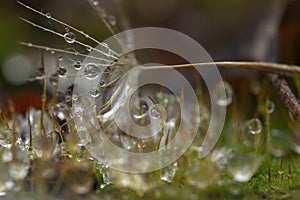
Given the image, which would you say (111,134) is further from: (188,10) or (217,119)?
(188,10)

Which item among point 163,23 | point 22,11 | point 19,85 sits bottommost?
point 19,85

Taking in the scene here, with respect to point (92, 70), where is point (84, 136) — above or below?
below

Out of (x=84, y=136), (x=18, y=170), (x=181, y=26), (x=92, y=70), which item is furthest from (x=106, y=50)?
(x=181, y=26)

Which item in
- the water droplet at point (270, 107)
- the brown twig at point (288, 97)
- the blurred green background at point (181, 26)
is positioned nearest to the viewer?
the brown twig at point (288, 97)

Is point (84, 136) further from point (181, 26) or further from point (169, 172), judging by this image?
point (181, 26)

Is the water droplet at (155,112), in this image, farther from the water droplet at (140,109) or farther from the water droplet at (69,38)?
the water droplet at (69,38)

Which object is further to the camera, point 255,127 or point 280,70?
point 255,127

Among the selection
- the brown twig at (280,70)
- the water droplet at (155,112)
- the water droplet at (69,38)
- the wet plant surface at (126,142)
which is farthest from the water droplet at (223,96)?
the water droplet at (69,38)

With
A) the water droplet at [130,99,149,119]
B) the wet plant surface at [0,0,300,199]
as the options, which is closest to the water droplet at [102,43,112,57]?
the wet plant surface at [0,0,300,199]

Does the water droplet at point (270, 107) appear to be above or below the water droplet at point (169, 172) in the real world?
above

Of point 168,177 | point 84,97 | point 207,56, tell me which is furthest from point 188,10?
point 168,177

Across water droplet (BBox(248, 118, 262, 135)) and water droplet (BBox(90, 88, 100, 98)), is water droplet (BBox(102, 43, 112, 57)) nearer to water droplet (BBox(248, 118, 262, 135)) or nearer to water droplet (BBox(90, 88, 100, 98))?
water droplet (BBox(90, 88, 100, 98))
